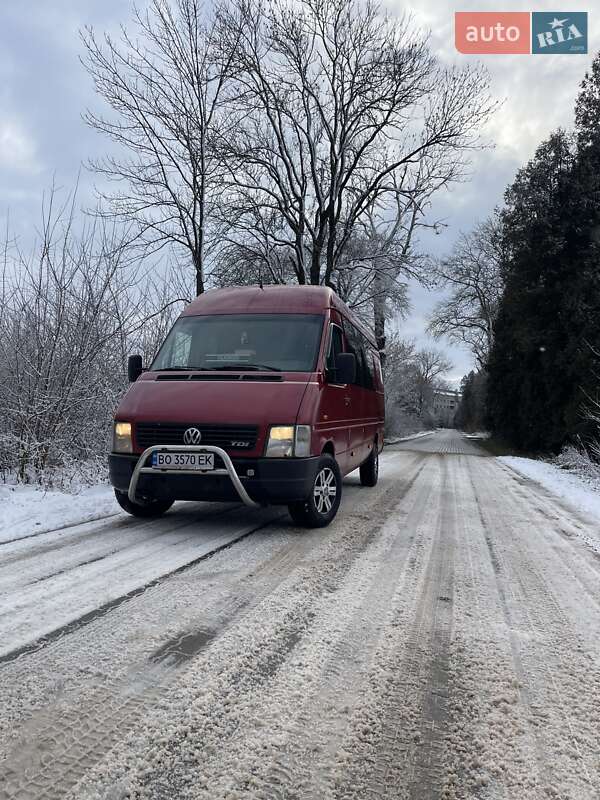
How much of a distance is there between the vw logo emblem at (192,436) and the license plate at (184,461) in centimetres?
12

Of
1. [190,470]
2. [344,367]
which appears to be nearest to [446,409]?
[344,367]

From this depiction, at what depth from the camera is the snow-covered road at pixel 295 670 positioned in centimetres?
153

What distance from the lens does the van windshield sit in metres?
5.11

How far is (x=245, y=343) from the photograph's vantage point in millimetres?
5328

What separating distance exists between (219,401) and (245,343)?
1019 mm

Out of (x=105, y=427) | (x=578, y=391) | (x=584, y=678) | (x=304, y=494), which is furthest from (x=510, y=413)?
(x=584, y=678)

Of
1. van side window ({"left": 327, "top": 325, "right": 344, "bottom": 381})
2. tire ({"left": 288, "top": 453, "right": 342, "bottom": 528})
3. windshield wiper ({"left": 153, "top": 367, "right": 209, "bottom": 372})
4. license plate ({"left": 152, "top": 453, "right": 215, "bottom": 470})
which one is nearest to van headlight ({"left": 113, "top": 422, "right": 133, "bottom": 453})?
license plate ({"left": 152, "top": 453, "right": 215, "bottom": 470})

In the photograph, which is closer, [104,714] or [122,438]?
[104,714]

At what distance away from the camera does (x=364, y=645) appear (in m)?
2.39

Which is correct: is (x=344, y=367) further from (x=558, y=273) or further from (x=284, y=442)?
(x=558, y=273)

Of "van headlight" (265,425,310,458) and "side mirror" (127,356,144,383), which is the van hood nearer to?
"van headlight" (265,425,310,458)

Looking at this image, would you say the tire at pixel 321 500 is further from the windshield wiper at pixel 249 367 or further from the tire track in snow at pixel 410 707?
the tire track in snow at pixel 410 707

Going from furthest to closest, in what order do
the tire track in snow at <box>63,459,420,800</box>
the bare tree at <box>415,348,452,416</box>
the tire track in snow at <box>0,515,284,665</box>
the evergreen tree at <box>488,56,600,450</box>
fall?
the bare tree at <box>415,348,452,416</box> < the evergreen tree at <box>488,56,600,450</box> < the tire track in snow at <box>0,515,284,665</box> < the tire track in snow at <box>63,459,420,800</box>

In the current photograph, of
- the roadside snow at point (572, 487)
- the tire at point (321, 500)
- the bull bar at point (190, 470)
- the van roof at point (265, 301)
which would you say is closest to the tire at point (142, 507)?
the bull bar at point (190, 470)
